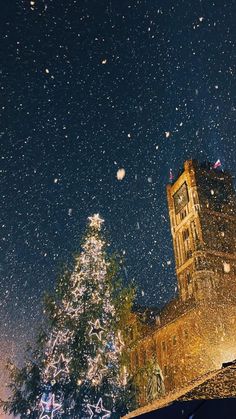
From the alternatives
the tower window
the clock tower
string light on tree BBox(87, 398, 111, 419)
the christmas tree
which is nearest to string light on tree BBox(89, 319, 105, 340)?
the christmas tree

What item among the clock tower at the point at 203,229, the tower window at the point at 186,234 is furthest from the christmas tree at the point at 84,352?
the tower window at the point at 186,234

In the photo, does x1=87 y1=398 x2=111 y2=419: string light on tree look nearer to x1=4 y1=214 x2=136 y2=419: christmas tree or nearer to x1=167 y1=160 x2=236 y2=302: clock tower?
x1=4 y1=214 x2=136 y2=419: christmas tree

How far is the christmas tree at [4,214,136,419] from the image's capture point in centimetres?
1794

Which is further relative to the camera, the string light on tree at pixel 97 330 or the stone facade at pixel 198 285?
the stone facade at pixel 198 285

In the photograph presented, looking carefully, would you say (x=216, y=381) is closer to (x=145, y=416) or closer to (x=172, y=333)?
→ (x=145, y=416)

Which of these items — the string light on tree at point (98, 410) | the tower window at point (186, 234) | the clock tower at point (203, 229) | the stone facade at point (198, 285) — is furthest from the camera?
the tower window at point (186, 234)

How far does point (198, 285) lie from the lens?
40062 mm

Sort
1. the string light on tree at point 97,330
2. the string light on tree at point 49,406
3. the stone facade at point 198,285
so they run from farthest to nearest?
the stone facade at point 198,285 < the string light on tree at point 97,330 < the string light on tree at point 49,406

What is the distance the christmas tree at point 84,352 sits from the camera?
1794 centimetres

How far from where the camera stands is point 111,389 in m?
18.3

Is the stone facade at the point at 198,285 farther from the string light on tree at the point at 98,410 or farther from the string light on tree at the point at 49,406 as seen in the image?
the string light on tree at the point at 49,406

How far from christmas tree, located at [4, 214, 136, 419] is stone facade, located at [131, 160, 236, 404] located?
1226 cm

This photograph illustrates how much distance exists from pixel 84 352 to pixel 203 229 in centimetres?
3034

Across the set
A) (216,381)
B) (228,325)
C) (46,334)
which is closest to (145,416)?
(216,381)
